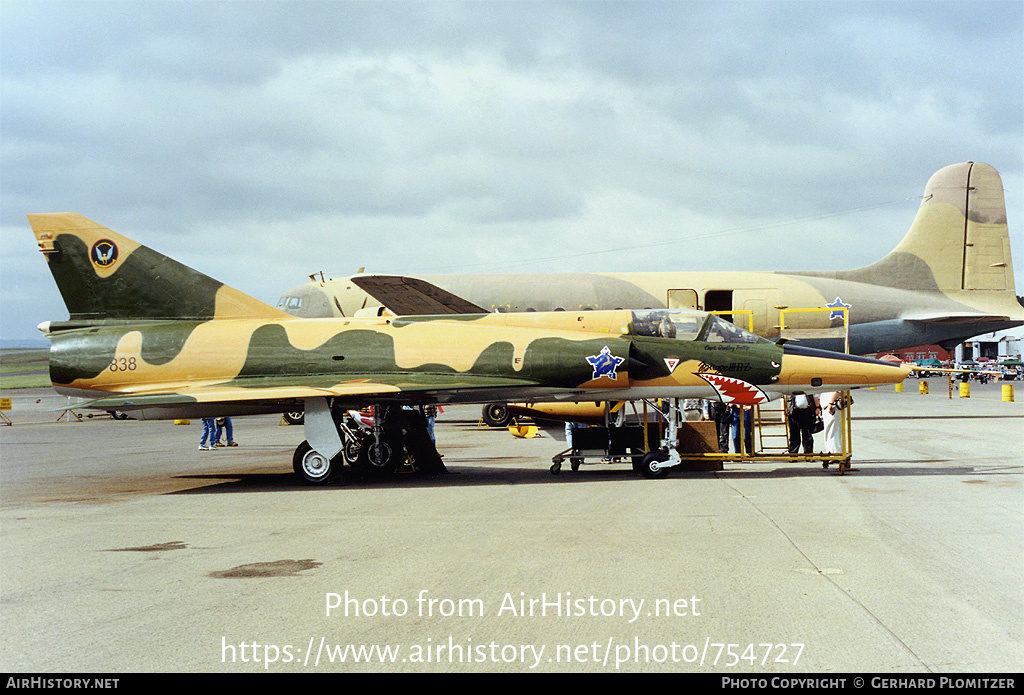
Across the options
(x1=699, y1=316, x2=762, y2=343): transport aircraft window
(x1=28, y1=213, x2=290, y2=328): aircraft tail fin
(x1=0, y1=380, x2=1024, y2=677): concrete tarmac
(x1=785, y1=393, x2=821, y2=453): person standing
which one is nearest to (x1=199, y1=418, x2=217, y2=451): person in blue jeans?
(x1=28, y1=213, x2=290, y2=328): aircraft tail fin

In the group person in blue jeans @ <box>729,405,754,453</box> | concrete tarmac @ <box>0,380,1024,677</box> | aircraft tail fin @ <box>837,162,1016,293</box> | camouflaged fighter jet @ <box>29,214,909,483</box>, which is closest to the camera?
concrete tarmac @ <box>0,380,1024,677</box>

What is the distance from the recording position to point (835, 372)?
Result: 558 inches

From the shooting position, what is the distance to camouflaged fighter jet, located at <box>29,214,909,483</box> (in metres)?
14.2

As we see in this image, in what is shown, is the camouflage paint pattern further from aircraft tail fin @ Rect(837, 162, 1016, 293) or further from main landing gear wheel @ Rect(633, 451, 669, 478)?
aircraft tail fin @ Rect(837, 162, 1016, 293)

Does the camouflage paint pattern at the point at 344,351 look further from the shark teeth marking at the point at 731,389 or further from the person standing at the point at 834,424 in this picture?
the person standing at the point at 834,424

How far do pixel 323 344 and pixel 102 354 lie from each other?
4.09 m

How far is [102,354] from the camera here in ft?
49.5

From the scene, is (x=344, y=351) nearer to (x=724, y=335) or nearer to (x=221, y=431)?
(x=724, y=335)

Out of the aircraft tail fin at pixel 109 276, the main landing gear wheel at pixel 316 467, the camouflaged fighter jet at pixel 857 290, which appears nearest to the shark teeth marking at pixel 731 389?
the main landing gear wheel at pixel 316 467

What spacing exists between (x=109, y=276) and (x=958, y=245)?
29.2m

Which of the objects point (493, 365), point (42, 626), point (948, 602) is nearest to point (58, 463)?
point (493, 365)

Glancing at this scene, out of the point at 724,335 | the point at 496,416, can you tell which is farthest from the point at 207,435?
the point at 724,335

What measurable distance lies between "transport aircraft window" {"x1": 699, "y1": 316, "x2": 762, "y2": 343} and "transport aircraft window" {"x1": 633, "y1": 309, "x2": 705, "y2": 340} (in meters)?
0.18

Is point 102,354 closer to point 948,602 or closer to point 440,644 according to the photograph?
point 440,644
